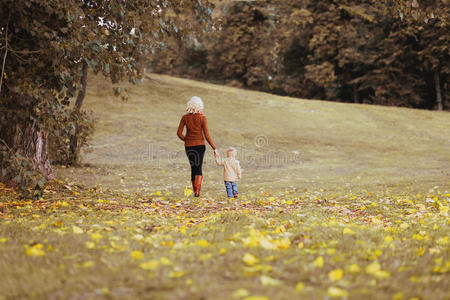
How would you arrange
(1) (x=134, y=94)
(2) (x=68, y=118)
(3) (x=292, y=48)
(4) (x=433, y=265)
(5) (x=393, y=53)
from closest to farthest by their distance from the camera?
(4) (x=433, y=265) → (2) (x=68, y=118) → (1) (x=134, y=94) → (5) (x=393, y=53) → (3) (x=292, y=48)

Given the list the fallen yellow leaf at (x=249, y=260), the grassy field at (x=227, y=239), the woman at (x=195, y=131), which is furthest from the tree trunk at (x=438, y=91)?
the fallen yellow leaf at (x=249, y=260)

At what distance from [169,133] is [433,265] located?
23686mm

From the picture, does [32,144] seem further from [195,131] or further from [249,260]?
[249,260]

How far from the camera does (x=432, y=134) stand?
94.1 feet

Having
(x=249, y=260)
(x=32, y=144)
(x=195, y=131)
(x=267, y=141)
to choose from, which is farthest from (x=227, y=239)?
(x=267, y=141)

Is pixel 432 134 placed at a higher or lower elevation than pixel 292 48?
lower

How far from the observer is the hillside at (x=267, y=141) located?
597 inches

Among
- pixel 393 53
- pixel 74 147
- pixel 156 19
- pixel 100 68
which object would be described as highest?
pixel 393 53

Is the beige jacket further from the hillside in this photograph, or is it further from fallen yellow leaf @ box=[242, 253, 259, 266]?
fallen yellow leaf @ box=[242, 253, 259, 266]

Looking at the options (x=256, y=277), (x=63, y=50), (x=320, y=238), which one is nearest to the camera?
(x=256, y=277)

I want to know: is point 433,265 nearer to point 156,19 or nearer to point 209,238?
point 209,238

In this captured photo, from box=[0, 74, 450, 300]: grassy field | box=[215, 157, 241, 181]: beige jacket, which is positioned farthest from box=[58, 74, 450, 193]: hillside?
box=[215, 157, 241, 181]: beige jacket

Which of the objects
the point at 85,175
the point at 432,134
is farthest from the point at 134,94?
the point at 432,134

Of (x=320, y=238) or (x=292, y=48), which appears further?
(x=292, y=48)
